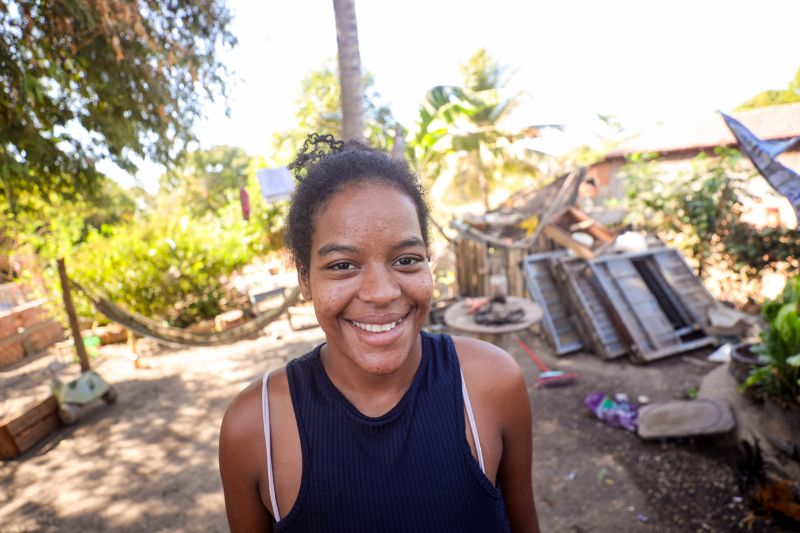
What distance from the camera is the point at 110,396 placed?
5.59m

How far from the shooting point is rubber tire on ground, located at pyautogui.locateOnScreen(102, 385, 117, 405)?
5540 mm

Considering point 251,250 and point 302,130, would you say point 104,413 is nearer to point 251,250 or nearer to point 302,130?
point 251,250

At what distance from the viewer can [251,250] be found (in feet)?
33.2

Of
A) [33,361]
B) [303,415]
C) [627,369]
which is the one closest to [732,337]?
[627,369]

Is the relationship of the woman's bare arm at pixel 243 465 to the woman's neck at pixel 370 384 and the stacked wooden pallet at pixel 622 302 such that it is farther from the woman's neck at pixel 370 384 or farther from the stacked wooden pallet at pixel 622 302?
the stacked wooden pallet at pixel 622 302

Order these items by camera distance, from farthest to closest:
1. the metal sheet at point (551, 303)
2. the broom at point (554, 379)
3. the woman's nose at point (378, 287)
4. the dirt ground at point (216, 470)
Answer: the metal sheet at point (551, 303)
the broom at point (554, 379)
the dirt ground at point (216, 470)
the woman's nose at point (378, 287)

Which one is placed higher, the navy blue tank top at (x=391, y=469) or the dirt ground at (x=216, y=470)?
the navy blue tank top at (x=391, y=469)

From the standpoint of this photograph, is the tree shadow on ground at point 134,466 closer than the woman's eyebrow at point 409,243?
No

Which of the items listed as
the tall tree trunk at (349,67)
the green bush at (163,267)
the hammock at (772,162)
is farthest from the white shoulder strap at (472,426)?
the green bush at (163,267)

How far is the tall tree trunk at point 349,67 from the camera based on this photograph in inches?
163

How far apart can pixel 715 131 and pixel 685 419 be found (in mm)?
13342

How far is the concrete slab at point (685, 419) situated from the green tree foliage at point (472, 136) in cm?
447

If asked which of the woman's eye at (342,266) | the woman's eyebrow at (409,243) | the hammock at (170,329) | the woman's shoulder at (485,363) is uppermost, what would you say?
the woman's eyebrow at (409,243)

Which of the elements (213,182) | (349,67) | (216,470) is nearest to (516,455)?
(216,470)
